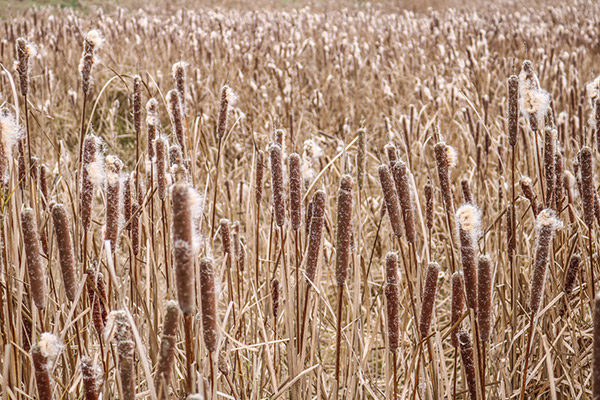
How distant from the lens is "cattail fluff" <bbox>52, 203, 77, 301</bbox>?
2.48 feet

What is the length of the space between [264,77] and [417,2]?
9.90 meters

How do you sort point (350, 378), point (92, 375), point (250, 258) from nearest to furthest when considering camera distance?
point (92, 375) < point (350, 378) < point (250, 258)

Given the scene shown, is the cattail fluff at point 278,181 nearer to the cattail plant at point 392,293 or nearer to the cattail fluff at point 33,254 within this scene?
the cattail plant at point 392,293

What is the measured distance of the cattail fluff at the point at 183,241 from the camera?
599mm

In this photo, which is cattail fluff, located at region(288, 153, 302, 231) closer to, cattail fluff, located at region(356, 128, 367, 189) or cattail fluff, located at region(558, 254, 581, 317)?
cattail fluff, located at region(356, 128, 367, 189)

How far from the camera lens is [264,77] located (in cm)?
517

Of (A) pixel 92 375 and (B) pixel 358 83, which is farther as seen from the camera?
(B) pixel 358 83

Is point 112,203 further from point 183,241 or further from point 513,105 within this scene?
point 513,105

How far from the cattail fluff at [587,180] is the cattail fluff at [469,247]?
24 cm

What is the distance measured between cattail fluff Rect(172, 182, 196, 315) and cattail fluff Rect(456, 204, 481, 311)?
38 cm

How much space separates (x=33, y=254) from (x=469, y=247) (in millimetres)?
571

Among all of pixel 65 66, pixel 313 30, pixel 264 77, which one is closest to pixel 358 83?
pixel 264 77

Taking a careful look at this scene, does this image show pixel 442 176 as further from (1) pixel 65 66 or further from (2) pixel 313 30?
(2) pixel 313 30

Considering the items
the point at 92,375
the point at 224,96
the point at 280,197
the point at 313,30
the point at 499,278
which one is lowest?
the point at 499,278
